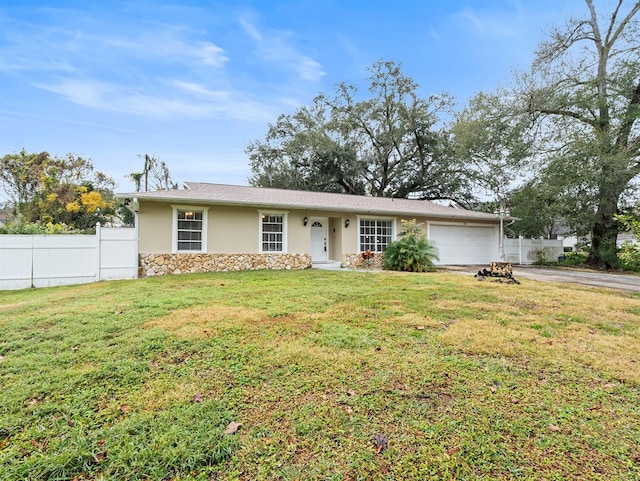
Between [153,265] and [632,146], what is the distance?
1877 cm

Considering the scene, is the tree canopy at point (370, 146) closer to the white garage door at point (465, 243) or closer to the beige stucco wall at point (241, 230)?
the white garage door at point (465, 243)

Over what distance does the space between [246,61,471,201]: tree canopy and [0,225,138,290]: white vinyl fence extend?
14513 mm

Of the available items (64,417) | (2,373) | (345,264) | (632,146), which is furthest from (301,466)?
(632,146)

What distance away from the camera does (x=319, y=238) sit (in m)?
13.2

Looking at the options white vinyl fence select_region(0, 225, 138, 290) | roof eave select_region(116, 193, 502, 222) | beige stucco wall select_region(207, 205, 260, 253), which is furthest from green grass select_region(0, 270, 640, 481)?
beige stucco wall select_region(207, 205, 260, 253)

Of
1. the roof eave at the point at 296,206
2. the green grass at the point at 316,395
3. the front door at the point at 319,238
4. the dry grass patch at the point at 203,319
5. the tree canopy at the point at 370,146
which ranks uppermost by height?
the tree canopy at the point at 370,146

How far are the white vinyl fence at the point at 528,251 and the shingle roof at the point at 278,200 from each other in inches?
106

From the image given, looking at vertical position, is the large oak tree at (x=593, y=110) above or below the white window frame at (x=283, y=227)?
above

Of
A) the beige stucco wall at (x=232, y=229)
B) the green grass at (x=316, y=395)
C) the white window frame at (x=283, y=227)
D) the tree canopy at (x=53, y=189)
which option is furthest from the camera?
the tree canopy at (x=53, y=189)

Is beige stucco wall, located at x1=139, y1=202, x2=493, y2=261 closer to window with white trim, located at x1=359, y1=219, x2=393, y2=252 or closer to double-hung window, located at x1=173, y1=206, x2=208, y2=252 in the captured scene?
double-hung window, located at x1=173, y1=206, x2=208, y2=252

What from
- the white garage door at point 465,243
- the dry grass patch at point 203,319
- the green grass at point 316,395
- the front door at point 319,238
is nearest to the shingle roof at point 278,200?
the white garage door at point 465,243

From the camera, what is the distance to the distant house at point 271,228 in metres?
9.91

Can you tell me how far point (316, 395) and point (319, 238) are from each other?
10.8 m

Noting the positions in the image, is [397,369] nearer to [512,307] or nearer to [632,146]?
[512,307]
